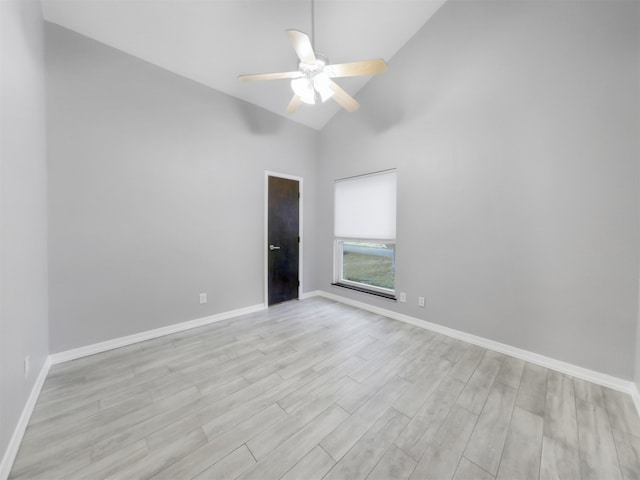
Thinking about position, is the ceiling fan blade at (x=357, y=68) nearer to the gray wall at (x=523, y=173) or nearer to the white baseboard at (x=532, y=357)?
the gray wall at (x=523, y=173)

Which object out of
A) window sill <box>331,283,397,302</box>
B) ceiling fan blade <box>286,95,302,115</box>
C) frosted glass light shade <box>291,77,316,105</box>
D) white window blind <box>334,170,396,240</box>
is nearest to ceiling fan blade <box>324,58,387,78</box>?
frosted glass light shade <box>291,77,316,105</box>

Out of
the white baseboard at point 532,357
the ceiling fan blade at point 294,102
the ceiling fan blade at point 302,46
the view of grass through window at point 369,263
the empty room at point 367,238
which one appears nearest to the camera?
the empty room at point 367,238

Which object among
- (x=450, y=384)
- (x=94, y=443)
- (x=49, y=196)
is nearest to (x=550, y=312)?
(x=450, y=384)

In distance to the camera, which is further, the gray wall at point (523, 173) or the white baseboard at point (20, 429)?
the gray wall at point (523, 173)

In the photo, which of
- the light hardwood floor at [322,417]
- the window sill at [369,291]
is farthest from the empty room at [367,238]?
the window sill at [369,291]

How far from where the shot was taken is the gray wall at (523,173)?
6.17ft

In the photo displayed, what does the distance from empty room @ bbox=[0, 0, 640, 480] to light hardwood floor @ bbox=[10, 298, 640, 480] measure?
0.05 feet

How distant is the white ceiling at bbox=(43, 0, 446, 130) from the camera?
216 centimetres

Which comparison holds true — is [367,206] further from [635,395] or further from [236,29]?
[635,395]

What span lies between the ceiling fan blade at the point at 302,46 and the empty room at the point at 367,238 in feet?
0.05

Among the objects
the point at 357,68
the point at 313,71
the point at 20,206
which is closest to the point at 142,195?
the point at 20,206

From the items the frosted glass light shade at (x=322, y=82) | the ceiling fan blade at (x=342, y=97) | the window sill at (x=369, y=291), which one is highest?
the ceiling fan blade at (x=342, y=97)

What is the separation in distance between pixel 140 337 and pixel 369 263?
3.16 metres

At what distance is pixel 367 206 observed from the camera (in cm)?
361
